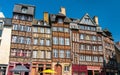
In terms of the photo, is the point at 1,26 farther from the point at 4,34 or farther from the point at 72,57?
the point at 72,57

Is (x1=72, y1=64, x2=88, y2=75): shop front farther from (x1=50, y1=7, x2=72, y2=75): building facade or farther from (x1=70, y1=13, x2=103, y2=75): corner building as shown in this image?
(x1=50, y1=7, x2=72, y2=75): building facade

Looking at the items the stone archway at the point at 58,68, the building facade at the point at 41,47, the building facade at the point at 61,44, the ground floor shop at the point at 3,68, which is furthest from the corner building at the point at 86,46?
the ground floor shop at the point at 3,68

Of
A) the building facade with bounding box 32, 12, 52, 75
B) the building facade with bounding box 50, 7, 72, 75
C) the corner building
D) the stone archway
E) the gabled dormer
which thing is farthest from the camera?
the gabled dormer

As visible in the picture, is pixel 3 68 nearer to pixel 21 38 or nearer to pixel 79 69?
pixel 21 38

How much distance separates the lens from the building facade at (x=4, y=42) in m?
28.9

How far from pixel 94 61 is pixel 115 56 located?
328 inches

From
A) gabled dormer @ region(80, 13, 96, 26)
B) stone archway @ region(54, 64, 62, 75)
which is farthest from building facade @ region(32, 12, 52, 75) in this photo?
gabled dormer @ region(80, 13, 96, 26)

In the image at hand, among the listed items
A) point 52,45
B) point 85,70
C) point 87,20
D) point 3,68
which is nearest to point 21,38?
point 52,45

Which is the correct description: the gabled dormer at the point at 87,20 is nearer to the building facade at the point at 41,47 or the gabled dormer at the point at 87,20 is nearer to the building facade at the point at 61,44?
the building facade at the point at 61,44

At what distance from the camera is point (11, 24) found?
30.8 m

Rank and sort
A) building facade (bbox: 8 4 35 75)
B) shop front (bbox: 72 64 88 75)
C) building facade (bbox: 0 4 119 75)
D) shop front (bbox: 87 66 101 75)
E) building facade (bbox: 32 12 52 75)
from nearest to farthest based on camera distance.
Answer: building facade (bbox: 8 4 35 75) → building facade (bbox: 0 4 119 75) → building facade (bbox: 32 12 52 75) → shop front (bbox: 72 64 88 75) → shop front (bbox: 87 66 101 75)

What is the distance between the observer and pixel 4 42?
97.4ft

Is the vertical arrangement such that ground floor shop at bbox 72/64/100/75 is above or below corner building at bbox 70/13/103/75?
below

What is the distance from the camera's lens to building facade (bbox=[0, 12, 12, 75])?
94.7 ft
